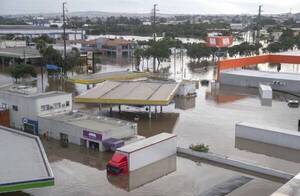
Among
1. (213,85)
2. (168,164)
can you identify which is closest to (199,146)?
(168,164)

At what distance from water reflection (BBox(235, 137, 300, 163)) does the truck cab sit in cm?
360

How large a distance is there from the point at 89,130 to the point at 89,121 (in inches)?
41.7

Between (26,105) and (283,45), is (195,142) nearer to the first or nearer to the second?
(26,105)

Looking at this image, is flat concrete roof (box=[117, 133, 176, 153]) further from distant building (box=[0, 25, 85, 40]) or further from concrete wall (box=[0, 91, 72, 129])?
distant building (box=[0, 25, 85, 40])

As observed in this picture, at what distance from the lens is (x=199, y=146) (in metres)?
10.5

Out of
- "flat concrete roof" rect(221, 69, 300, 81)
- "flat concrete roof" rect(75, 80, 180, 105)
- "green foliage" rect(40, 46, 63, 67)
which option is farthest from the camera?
"green foliage" rect(40, 46, 63, 67)

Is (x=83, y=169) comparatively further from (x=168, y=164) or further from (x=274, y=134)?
(x=274, y=134)

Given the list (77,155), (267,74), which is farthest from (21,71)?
(267,74)

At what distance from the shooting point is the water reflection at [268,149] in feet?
34.7

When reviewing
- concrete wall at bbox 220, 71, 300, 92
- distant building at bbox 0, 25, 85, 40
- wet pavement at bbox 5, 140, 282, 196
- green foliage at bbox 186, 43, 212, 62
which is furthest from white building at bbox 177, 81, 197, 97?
distant building at bbox 0, 25, 85, 40

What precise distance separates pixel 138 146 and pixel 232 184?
7.77 ft

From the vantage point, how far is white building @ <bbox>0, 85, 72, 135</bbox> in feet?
41.3

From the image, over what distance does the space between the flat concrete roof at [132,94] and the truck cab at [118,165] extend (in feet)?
14.2

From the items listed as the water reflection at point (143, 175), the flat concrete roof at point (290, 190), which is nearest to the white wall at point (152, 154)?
the water reflection at point (143, 175)
